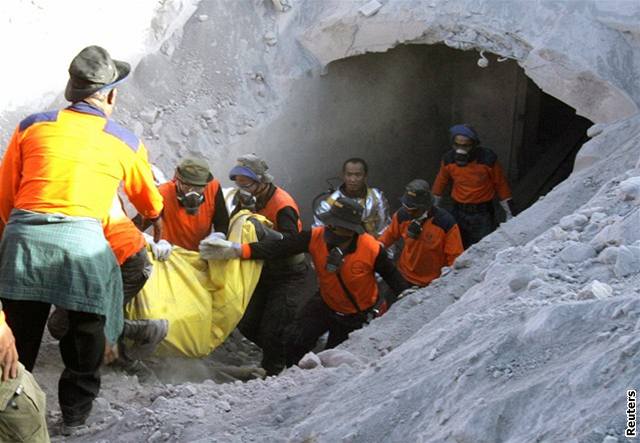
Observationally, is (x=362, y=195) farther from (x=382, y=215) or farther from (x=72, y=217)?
(x=72, y=217)

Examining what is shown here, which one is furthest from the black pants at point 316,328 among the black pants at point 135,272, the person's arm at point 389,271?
the black pants at point 135,272

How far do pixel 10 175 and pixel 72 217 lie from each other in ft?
1.26

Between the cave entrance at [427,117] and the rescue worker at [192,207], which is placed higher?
the cave entrance at [427,117]

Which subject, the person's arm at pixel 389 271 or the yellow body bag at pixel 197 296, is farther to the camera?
the person's arm at pixel 389 271

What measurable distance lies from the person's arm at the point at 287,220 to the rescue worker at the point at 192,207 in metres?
0.34

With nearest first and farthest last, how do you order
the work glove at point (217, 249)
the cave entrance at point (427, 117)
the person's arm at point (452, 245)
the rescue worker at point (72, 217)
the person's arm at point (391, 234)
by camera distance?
the rescue worker at point (72, 217), the work glove at point (217, 249), the person's arm at point (452, 245), the person's arm at point (391, 234), the cave entrance at point (427, 117)

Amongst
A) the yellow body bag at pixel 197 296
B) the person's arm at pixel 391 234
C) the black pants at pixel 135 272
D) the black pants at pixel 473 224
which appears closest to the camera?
the black pants at pixel 135 272

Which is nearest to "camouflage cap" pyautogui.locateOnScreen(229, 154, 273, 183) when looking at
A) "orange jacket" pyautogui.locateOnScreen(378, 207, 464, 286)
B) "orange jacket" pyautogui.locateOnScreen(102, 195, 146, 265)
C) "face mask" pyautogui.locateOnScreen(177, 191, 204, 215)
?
"face mask" pyautogui.locateOnScreen(177, 191, 204, 215)

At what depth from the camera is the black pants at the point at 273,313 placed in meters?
6.80

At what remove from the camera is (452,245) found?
7145mm

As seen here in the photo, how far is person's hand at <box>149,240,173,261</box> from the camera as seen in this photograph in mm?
6121

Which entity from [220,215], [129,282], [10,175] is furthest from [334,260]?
[10,175]
